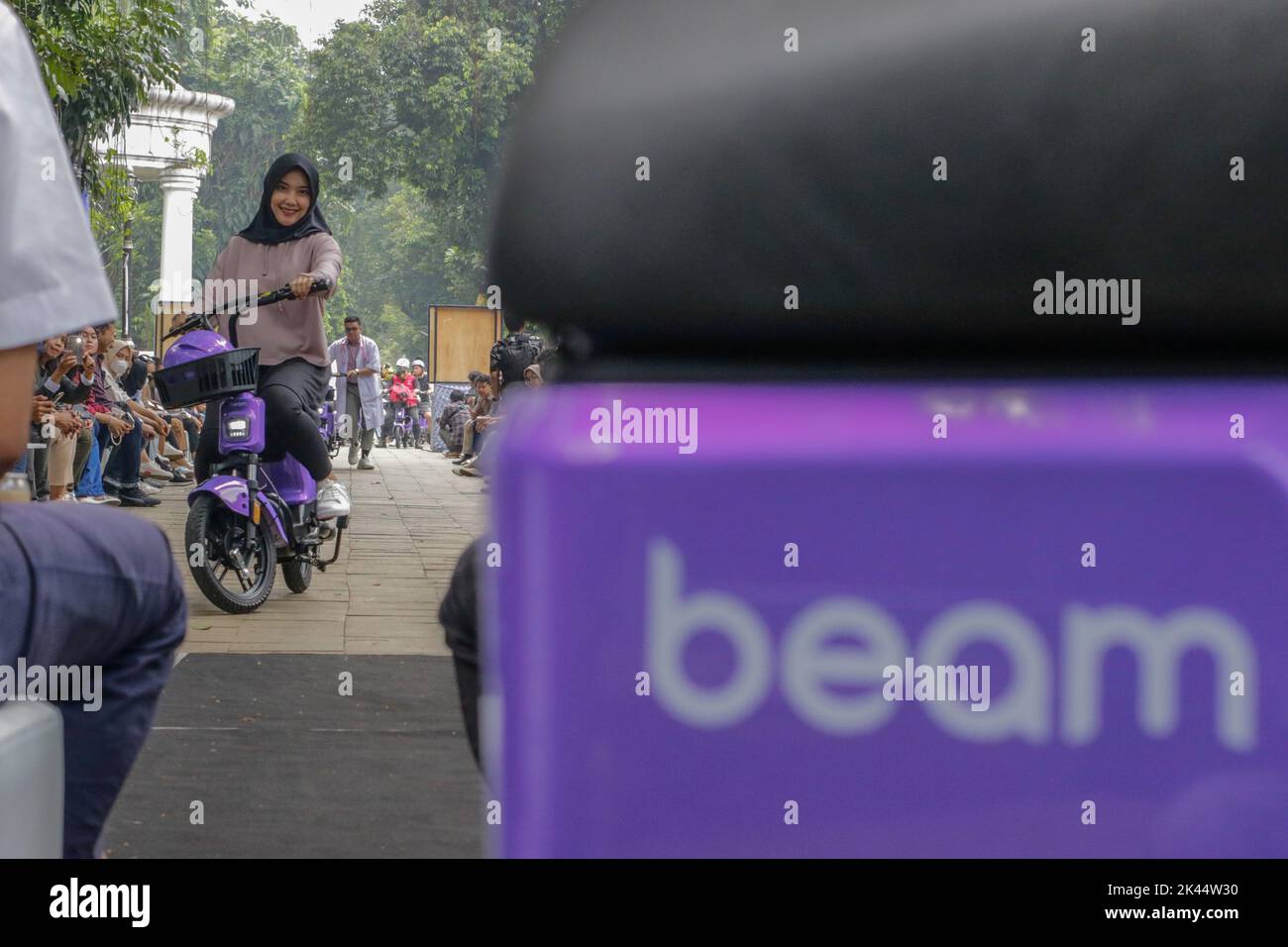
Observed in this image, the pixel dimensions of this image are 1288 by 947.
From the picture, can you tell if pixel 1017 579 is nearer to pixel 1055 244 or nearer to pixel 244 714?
pixel 1055 244

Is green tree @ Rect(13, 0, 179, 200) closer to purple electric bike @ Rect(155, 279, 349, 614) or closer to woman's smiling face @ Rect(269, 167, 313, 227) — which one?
woman's smiling face @ Rect(269, 167, 313, 227)

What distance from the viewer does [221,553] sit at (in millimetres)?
6848

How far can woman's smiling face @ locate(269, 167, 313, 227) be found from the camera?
704 centimetres

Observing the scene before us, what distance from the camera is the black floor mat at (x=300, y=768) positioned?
324 centimetres

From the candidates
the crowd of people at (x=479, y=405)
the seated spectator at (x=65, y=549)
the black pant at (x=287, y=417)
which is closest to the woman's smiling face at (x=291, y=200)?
the black pant at (x=287, y=417)

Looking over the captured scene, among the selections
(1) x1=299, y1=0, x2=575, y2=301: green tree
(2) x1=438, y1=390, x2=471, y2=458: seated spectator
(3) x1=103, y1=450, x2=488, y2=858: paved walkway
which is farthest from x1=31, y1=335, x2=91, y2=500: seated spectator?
(1) x1=299, y1=0, x2=575, y2=301: green tree

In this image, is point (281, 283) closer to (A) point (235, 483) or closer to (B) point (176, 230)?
(A) point (235, 483)

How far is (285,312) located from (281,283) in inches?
4.8

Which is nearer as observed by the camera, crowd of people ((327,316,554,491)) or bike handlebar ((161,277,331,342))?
bike handlebar ((161,277,331,342))

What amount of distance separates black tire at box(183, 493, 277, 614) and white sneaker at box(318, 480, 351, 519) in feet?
1.16

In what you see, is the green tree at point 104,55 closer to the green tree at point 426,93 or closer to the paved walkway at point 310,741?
the paved walkway at point 310,741

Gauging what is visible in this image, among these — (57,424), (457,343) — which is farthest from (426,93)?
(57,424)

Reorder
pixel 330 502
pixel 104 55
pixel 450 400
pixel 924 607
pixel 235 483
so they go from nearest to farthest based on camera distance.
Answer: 1. pixel 924 607
2. pixel 235 483
3. pixel 330 502
4. pixel 104 55
5. pixel 450 400

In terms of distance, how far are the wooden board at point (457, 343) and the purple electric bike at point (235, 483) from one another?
21261 millimetres
